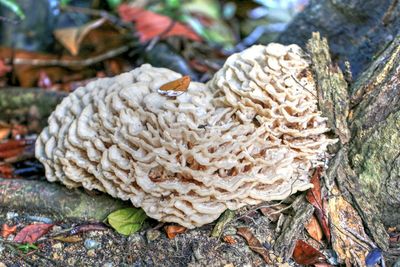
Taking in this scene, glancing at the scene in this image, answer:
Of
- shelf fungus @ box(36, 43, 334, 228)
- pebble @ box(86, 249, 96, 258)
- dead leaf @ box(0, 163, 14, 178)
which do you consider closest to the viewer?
shelf fungus @ box(36, 43, 334, 228)

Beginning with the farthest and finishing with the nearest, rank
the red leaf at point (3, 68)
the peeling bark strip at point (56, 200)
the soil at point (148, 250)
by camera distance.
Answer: the red leaf at point (3, 68), the peeling bark strip at point (56, 200), the soil at point (148, 250)

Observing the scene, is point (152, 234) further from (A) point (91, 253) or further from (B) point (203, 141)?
(B) point (203, 141)

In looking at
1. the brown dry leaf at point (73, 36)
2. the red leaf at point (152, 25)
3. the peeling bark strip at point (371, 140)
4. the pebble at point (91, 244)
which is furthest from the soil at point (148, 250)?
the red leaf at point (152, 25)

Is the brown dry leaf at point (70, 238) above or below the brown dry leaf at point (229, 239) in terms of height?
below

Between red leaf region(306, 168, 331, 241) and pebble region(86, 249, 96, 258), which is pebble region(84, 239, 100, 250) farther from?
red leaf region(306, 168, 331, 241)

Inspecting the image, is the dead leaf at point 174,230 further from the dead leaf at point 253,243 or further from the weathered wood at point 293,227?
the weathered wood at point 293,227

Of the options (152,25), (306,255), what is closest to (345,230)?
(306,255)

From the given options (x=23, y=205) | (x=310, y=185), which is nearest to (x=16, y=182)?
(x=23, y=205)

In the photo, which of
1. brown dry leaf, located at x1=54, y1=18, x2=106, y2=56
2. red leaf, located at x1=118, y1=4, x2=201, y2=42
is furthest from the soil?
red leaf, located at x1=118, y1=4, x2=201, y2=42
